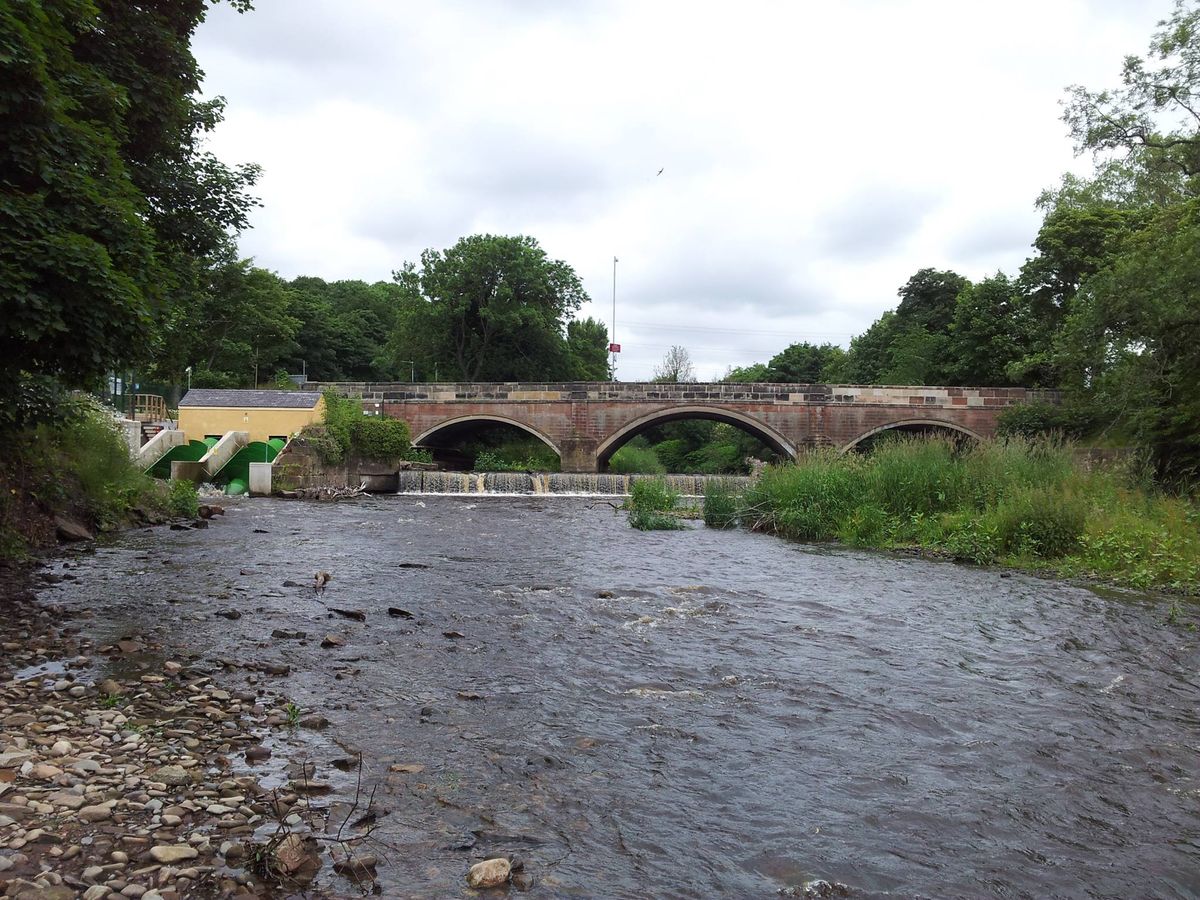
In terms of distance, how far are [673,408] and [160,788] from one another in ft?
109

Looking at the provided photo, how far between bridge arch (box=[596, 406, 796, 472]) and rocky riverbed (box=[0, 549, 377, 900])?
102 ft

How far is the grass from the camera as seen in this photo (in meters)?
11.6

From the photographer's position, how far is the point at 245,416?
29.4m

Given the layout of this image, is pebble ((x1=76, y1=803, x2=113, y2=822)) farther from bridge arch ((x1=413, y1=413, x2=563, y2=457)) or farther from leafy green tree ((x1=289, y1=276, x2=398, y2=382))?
leafy green tree ((x1=289, y1=276, x2=398, y2=382))

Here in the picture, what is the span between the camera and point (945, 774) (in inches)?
178

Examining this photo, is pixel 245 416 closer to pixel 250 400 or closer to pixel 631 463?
pixel 250 400

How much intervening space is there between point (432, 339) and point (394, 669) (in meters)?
43.6

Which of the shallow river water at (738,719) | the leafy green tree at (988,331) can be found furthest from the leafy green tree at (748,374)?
the shallow river water at (738,719)

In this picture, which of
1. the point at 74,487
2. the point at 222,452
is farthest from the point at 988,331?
the point at 74,487

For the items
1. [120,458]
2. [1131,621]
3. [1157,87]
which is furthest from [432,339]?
[1131,621]

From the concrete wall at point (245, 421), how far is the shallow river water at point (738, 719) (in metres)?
18.9

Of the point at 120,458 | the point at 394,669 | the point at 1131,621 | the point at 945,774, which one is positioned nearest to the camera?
the point at 945,774

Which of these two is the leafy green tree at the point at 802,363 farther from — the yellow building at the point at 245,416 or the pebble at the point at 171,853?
the pebble at the point at 171,853

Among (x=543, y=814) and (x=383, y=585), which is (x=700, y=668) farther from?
(x=383, y=585)
